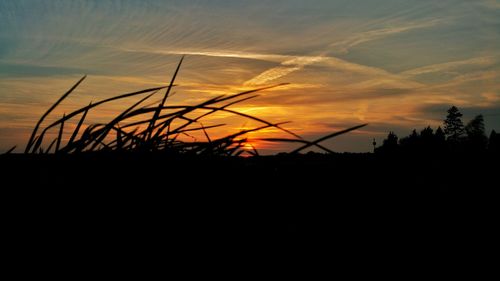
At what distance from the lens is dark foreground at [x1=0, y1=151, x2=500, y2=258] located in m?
1.39

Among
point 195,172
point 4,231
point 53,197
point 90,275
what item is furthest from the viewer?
point 195,172

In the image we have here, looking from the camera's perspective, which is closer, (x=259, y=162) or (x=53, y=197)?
(x=53, y=197)

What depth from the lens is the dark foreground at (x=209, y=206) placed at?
4.57 feet

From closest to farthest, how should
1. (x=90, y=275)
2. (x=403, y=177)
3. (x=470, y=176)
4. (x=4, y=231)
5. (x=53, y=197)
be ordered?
(x=90, y=275) < (x=4, y=231) < (x=53, y=197) < (x=403, y=177) < (x=470, y=176)

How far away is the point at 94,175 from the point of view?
1.59m

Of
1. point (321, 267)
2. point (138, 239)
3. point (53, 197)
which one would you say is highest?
point (53, 197)

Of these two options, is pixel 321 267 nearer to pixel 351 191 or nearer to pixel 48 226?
pixel 351 191

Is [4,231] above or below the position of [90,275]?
above

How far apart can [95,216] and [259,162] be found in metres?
0.74

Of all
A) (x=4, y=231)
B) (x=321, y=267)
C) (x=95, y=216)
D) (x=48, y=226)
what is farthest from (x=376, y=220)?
(x=4, y=231)

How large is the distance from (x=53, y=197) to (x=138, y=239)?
373mm

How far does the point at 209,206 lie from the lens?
153 cm

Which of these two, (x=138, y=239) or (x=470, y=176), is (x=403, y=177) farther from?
(x=138, y=239)

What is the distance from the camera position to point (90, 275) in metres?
1.27
